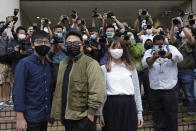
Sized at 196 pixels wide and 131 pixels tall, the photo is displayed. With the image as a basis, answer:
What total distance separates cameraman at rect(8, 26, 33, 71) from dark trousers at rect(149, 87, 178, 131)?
2498mm

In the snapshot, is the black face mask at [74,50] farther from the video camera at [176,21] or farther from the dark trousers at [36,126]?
the video camera at [176,21]

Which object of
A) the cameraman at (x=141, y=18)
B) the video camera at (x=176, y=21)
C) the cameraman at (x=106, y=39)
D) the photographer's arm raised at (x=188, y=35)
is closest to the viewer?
the photographer's arm raised at (x=188, y=35)

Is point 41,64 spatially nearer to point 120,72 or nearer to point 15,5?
point 120,72

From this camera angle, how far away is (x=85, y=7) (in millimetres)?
10969

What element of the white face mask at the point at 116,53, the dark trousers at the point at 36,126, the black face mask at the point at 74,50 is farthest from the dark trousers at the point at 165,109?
the dark trousers at the point at 36,126

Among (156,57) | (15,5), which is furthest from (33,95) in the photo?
(15,5)

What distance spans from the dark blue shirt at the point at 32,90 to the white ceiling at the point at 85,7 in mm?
8132

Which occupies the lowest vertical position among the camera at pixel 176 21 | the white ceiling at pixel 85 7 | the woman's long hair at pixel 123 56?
the woman's long hair at pixel 123 56

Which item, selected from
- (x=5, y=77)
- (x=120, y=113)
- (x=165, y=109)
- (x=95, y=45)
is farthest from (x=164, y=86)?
(x=5, y=77)

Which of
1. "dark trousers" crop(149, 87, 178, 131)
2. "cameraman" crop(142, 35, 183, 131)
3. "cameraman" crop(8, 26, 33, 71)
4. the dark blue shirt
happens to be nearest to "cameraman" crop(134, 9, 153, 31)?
"cameraman" crop(142, 35, 183, 131)

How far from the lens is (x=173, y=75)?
12.8 ft

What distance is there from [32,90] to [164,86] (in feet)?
7.28

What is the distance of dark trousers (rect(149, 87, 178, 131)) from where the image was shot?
3867mm

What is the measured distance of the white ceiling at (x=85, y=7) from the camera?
10508mm
